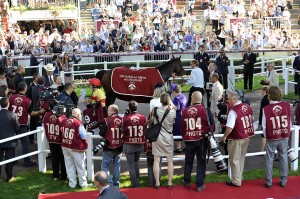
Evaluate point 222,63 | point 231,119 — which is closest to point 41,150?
point 231,119

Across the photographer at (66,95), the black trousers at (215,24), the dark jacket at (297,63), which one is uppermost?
the black trousers at (215,24)

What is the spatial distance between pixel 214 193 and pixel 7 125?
13.6 ft

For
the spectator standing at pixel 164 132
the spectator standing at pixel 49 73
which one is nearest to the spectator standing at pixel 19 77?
the spectator standing at pixel 49 73

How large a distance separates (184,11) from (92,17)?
4.85m

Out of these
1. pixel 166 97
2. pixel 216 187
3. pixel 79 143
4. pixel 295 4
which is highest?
pixel 295 4

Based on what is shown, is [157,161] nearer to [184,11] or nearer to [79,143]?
[79,143]

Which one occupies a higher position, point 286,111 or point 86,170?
point 286,111

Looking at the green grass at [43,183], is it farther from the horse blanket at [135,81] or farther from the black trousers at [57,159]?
the horse blanket at [135,81]

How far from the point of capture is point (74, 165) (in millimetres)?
12305

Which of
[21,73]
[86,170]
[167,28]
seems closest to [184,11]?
[167,28]

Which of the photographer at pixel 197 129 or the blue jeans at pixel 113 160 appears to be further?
the blue jeans at pixel 113 160

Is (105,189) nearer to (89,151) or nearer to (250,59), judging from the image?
(89,151)

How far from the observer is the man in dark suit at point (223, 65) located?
837 inches

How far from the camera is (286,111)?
11789 millimetres
